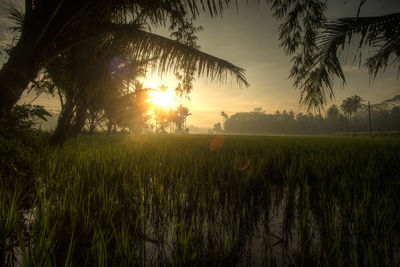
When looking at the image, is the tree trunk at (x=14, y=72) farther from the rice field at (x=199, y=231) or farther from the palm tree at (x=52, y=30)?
the rice field at (x=199, y=231)

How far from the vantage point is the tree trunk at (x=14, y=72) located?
149 centimetres

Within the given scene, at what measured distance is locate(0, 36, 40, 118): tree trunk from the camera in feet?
4.88

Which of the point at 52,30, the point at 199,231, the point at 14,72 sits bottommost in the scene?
the point at 199,231

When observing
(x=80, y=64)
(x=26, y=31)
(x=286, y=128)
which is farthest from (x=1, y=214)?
(x=286, y=128)

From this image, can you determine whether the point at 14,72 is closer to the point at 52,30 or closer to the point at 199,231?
the point at 52,30

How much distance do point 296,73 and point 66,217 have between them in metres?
4.14

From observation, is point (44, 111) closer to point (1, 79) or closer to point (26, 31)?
point (1, 79)

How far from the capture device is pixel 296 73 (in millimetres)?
3359

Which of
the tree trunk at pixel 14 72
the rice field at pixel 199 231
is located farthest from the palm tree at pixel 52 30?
the rice field at pixel 199 231

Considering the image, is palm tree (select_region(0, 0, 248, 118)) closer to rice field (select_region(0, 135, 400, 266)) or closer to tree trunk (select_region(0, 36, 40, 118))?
tree trunk (select_region(0, 36, 40, 118))

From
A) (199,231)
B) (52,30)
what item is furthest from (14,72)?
(199,231)

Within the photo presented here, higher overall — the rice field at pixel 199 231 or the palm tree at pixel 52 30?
the palm tree at pixel 52 30

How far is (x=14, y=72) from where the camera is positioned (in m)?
1.51

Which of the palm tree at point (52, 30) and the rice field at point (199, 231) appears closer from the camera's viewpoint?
the rice field at point (199, 231)
